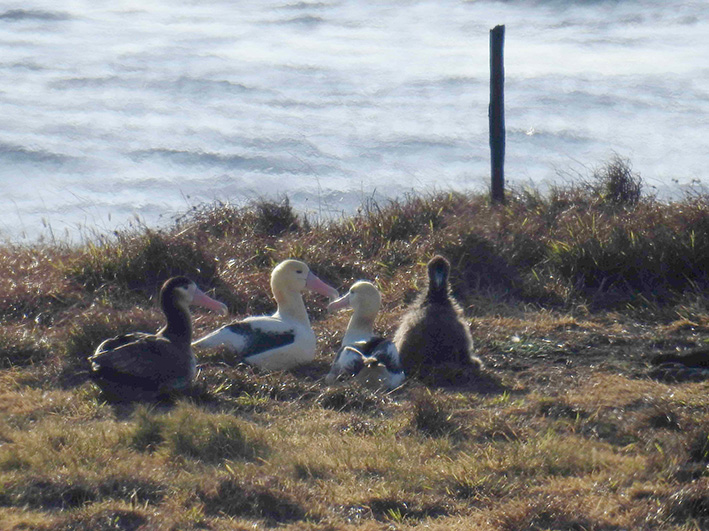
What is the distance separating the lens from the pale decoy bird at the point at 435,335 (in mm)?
6871

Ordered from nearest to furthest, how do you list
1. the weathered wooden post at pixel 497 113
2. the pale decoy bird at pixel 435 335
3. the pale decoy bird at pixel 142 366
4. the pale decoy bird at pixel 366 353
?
the pale decoy bird at pixel 142 366
the pale decoy bird at pixel 366 353
the pale decoy bird at pixel 435 335
the weathered wooden post at pixel 497 113

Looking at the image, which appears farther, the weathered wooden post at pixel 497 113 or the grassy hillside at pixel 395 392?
the weathered wooden post at pixel 497 113

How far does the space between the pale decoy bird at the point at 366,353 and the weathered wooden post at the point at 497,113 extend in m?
3.36

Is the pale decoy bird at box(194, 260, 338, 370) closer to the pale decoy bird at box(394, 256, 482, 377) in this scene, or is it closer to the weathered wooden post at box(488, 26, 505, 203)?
the pale decoy bird at box(394, 256, 482, 377)

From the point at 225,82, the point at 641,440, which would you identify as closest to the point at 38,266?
the point at 641,440

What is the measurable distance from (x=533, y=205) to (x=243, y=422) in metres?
5.48

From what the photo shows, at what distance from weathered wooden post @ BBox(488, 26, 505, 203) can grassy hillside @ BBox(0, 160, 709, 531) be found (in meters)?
0.19

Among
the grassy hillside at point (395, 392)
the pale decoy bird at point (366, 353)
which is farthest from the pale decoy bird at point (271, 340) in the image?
the pale decoy bird at point (366, 353)

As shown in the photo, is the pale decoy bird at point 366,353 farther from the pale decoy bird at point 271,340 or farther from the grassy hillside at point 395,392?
the pale decoy bird at point 271,340

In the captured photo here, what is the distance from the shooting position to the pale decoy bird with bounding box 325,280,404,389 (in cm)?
645

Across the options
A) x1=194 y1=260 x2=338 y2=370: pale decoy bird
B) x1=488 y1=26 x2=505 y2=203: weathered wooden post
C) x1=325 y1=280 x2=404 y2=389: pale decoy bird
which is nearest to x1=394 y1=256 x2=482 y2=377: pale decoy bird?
x1=325 y1=280 x2=404 y2=389: pale decoy bird

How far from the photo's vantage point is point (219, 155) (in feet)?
95.1

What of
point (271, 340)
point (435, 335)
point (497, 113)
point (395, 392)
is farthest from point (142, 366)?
point (497, 113)

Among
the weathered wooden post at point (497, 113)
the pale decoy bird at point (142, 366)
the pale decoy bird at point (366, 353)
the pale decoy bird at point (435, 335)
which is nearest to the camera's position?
the pale decoy bird at point (142, 366)
